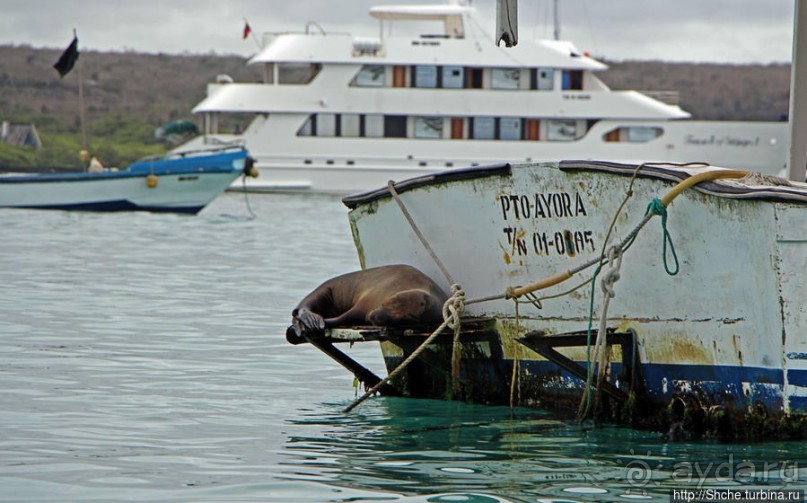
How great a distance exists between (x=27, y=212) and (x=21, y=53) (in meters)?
56.7

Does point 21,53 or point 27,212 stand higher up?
point 21,53

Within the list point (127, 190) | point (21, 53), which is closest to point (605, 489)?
point (127, 190)

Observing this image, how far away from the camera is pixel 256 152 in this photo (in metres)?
36.3

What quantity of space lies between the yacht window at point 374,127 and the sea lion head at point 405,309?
28.8 meters

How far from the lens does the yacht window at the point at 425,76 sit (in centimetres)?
3612

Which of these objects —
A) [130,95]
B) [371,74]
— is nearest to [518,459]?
[371,74]

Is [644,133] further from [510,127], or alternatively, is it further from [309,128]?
[309,128]

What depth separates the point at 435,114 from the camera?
3628 cm

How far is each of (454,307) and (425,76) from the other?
28840mm

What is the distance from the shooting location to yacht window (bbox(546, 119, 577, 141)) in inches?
1453

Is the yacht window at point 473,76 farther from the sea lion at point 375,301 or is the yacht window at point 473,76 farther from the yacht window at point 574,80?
the sea lion at point 375,301

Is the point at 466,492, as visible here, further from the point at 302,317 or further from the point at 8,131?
the point at 8,131

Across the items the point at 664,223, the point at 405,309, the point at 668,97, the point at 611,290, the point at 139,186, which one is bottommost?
the point at 139,186

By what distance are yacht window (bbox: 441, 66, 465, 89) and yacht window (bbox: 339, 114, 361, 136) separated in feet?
8.67
